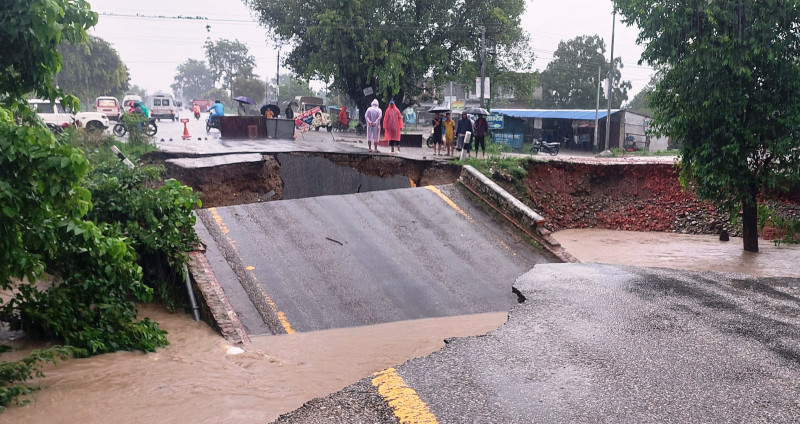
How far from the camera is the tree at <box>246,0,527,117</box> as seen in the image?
106 ft

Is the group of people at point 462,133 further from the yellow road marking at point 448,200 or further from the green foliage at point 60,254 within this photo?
the green foliage at point 60,254

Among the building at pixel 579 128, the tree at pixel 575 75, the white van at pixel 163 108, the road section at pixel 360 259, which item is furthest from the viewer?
the tree at pixel 575 75

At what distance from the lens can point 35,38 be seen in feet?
17.3

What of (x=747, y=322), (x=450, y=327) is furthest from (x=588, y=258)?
(x=747, y=322)

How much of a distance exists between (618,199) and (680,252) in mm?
3320

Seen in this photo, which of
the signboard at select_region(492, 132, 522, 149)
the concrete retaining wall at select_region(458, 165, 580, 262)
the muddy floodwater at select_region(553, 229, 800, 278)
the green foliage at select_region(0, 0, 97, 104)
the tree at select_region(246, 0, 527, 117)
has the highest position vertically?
the tree at select_region(246, 0, 527, 117)

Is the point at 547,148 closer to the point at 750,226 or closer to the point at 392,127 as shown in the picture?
the point at 392,127

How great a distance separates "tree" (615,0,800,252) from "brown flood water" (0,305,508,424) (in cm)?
728

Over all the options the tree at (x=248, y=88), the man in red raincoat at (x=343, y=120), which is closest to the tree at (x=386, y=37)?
the man in red raincoat at (x=343, y=120)

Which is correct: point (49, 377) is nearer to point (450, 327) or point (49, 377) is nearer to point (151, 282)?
point (151, 282)

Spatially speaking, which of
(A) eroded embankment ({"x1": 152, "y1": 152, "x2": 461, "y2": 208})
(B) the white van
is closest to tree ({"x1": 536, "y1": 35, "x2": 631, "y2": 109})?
(B) the white van

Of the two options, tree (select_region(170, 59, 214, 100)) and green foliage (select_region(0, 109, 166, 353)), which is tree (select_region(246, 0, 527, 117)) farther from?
tree (select_region(170, 59, 214, 100))

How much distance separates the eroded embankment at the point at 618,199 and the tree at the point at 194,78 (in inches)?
5796

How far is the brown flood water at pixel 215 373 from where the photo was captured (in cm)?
525
